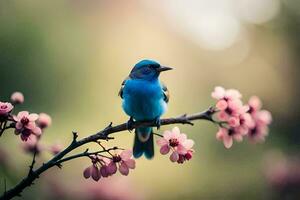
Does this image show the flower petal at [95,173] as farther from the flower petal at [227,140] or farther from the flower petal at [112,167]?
the flower petal at [227,140]

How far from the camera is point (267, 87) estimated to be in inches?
394

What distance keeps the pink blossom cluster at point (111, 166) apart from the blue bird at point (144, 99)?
83 centimetres

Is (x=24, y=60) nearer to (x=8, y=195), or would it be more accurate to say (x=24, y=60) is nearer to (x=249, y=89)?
(x=249, y=89)

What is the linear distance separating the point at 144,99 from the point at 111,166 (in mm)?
1011

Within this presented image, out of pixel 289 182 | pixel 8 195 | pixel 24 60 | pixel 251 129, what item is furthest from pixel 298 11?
pixel 8 195

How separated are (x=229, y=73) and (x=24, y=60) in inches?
184

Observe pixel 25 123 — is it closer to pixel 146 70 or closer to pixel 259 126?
pixel 259 126

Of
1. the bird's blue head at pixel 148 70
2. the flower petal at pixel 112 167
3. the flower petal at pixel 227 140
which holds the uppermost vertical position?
the bird's blue head at pixel 148 70

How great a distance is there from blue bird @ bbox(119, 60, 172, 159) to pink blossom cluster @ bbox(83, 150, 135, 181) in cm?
83

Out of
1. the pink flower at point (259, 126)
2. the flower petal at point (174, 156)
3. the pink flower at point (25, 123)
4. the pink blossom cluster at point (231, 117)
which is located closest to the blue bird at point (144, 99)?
the pink flower at point (259, 126)

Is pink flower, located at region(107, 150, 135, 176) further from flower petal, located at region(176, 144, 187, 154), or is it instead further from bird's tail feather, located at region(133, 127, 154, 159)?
bird's tail feather, located at region(133, 127, 154, 159)

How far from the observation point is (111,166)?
4.92 feet

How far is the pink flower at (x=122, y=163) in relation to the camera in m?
1.49

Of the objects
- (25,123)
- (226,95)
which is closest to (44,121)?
(25,123)
